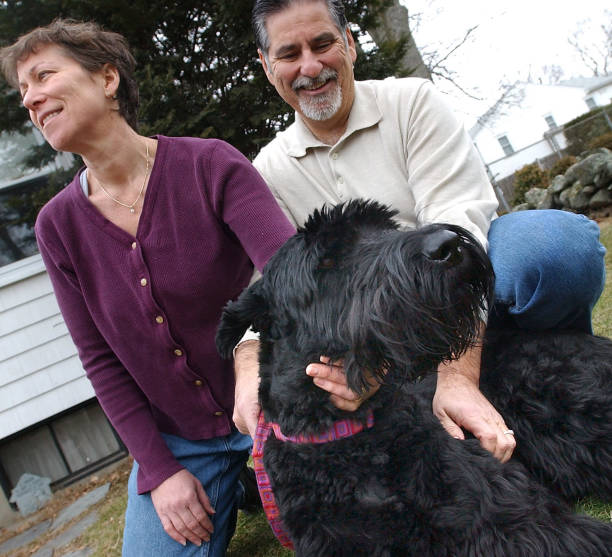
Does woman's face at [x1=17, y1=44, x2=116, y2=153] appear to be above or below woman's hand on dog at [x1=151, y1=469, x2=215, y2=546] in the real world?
above

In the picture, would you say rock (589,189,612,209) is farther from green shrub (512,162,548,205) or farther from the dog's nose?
the dog's nose

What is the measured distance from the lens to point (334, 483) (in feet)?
5.52

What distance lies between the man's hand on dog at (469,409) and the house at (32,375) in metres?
4.54

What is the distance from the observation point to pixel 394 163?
108 inches

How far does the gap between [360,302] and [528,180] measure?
14.4 m

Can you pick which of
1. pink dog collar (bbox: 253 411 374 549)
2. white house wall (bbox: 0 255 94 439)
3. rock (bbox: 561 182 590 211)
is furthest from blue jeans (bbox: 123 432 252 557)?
rock (bbox: 561 182 590 211)

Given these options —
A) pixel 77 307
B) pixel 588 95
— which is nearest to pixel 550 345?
pixel 77 307

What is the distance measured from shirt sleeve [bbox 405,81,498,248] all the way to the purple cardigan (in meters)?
0.74

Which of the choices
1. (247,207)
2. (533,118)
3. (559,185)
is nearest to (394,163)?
(247,207)

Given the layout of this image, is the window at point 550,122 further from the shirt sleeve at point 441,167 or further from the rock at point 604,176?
the shirt sleeve at point 441,167

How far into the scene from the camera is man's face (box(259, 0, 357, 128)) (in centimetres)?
271

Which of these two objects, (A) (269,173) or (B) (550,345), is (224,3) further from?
(B) (550,345)

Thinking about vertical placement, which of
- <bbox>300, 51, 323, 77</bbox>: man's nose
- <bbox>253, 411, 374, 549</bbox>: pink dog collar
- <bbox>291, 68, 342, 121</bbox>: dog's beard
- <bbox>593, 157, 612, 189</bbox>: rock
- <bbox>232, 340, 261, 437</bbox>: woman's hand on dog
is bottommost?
<bbox>593, 157, 612, 189</bbox>: rock

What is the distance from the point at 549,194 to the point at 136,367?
400 inches
